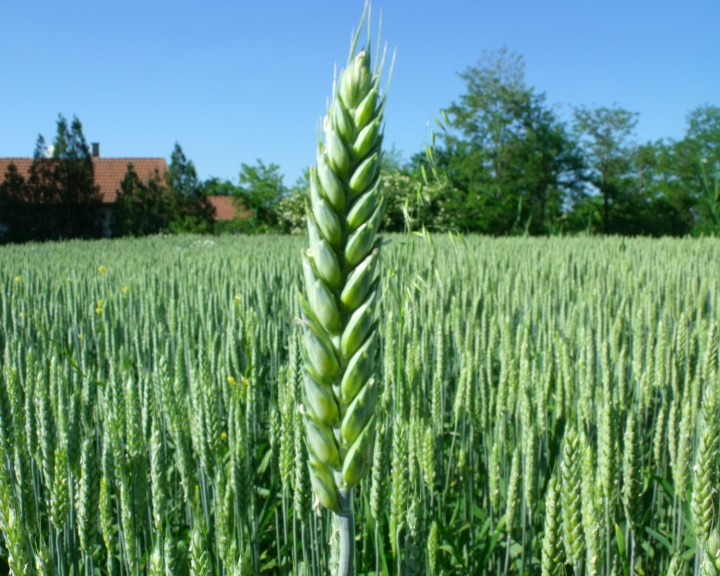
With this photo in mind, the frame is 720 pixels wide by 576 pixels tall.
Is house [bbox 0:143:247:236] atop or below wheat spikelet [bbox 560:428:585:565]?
atop

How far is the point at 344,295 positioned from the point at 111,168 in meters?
34.3

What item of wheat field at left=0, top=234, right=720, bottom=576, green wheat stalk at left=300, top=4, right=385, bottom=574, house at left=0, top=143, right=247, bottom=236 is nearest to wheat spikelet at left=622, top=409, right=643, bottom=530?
wheat field at left=0, top=234, right=720, bottom=576

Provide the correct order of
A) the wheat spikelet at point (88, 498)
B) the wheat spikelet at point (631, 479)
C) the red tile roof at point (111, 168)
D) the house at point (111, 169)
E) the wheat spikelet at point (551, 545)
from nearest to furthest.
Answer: the wheat spikelet at point (551, 545) < the wheat spikelet at point (88, 498) < the wheat spikelet at point (631, 479) < the house at point (111, 169) < the red tile roof at point (111, 168)

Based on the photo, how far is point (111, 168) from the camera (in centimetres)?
3212

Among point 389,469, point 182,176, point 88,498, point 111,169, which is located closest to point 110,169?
point 111,169

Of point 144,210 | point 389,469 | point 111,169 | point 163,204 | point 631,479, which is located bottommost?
point 389,469

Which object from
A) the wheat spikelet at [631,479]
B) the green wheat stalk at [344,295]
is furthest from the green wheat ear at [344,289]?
the wheat spikelet at [631,479]

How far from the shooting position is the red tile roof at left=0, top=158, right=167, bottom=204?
100ft

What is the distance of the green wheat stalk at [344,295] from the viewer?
486 mm

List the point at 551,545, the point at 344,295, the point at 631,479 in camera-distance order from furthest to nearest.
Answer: the point at 631,479
the point at 551,545
the point at 344,295

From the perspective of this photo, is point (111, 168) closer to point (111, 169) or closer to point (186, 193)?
point (111, 169)

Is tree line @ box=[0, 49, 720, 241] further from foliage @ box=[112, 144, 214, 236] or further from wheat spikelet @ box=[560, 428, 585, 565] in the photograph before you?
wheat spikelet @ box=[560, 428, 585, 565]

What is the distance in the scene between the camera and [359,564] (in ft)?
4.70

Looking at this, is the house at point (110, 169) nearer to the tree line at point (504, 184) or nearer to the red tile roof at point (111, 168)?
the red tile roof at point (111, 168)
